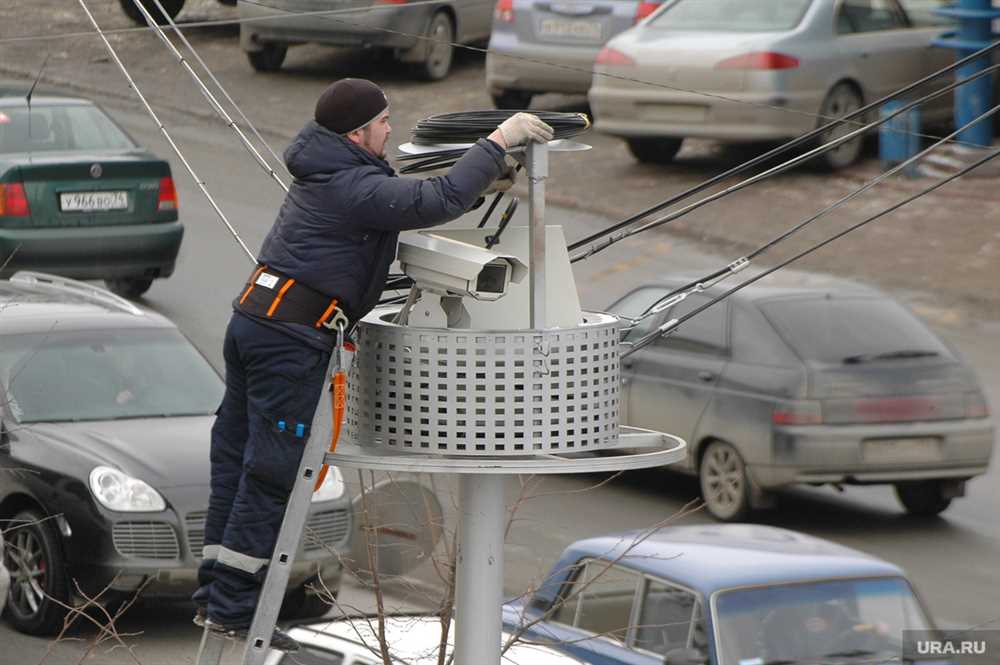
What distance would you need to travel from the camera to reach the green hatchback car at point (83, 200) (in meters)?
→ 14.2

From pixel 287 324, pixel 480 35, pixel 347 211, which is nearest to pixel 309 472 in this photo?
pixel 287 324

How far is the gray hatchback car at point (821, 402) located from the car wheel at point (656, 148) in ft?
23.4

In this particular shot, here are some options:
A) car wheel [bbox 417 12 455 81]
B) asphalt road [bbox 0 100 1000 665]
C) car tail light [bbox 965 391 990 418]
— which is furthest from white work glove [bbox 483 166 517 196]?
car wheel [bbox 417 12 455 81]

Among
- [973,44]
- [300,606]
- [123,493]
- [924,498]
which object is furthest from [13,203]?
[973,44]

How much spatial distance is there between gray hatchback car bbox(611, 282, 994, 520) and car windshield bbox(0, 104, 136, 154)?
489cm

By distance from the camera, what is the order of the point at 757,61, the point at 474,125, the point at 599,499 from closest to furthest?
the point at 474,125, the point at 599,499, the point at 757,61

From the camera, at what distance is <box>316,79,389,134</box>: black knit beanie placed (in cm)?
460

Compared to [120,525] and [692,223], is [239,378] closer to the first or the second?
[120,525]

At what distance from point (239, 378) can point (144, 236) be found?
10.7 metres

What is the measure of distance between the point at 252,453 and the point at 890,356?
25.2 feet

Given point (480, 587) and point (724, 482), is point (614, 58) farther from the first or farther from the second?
point (480, 587)

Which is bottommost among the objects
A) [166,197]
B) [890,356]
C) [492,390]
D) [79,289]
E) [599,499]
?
[599,499]

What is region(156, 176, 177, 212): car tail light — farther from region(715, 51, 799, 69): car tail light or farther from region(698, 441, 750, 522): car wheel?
region(698, 441, 750, 522): car wheel

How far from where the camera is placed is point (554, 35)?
66.1ft
